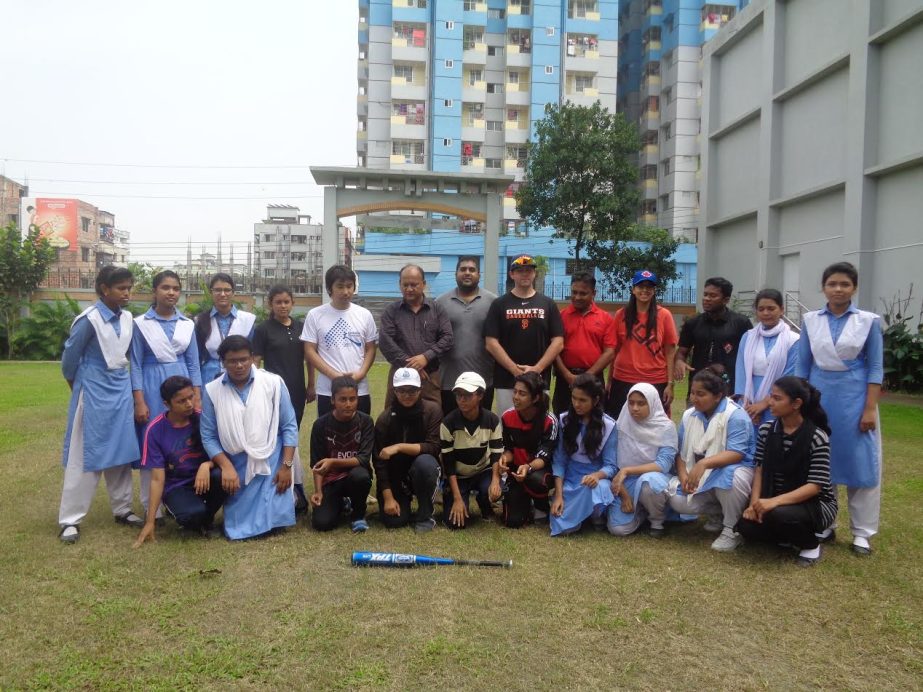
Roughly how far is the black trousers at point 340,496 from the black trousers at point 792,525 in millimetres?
2409

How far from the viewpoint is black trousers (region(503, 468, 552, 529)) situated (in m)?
4.80

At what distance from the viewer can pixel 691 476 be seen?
4520mm

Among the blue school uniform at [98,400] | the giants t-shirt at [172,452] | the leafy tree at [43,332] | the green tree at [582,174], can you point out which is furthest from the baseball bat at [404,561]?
→ the leafy tree at [43,332]

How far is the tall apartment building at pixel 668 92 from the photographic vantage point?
42.4 metres

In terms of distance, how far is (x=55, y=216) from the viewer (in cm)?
4356

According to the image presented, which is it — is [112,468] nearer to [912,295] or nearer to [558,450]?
[558,450]

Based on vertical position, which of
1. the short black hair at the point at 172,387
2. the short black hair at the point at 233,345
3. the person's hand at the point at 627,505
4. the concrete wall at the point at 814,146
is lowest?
the person's hand at the point at 627,505

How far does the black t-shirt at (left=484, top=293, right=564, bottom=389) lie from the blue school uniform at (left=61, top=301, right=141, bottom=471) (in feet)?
8.75

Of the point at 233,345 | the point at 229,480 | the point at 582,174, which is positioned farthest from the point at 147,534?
the point at 582,174

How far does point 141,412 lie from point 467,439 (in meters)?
2.22

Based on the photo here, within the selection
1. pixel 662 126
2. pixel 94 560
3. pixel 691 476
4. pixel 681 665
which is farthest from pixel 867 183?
pixel 662 126

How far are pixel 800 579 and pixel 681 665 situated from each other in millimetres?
1341

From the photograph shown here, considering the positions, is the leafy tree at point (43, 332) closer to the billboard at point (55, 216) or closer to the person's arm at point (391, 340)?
the person's arm at point (391, 340)

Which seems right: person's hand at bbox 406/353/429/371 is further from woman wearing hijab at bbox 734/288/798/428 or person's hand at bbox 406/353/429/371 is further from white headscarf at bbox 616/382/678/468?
woman wearing hijab at bbox 734/288/798/428
